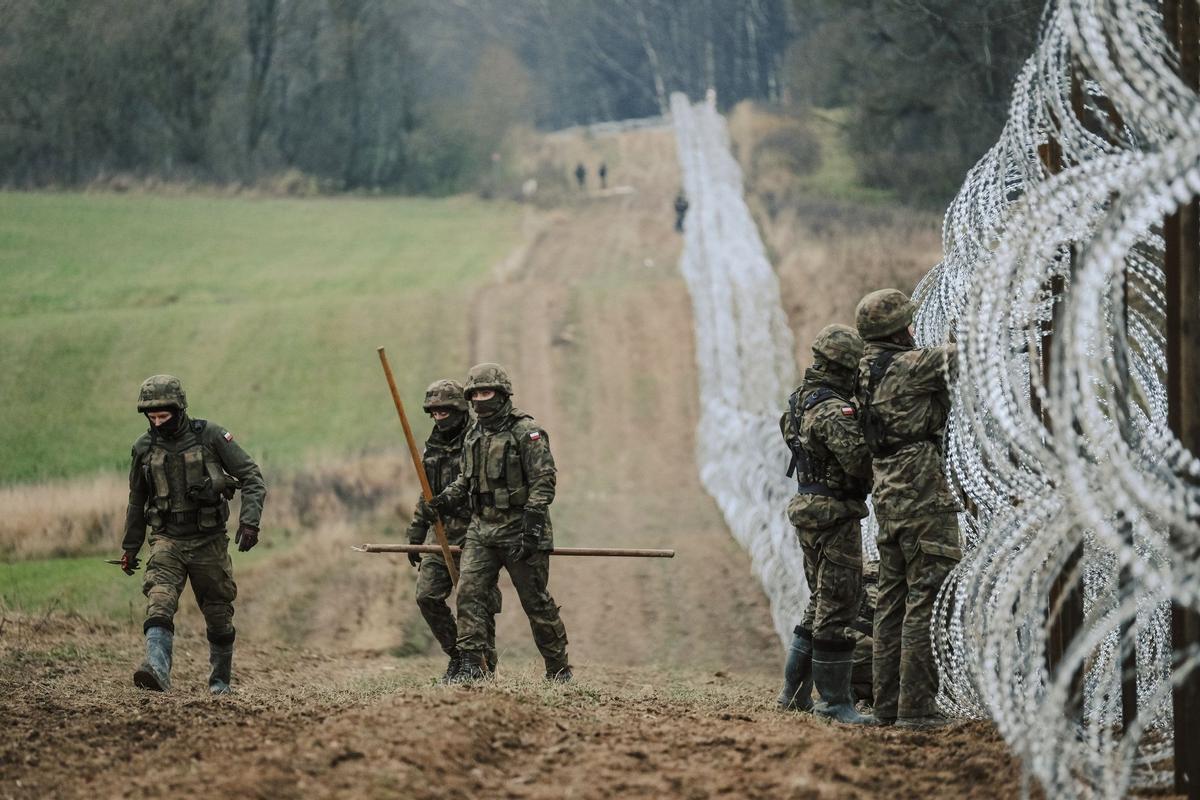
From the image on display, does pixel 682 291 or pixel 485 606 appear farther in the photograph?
pixel 682 291

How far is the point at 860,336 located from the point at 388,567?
29.7 ft

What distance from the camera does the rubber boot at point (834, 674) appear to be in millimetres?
8047

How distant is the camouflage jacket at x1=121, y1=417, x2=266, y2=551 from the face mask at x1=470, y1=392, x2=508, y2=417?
1379mm

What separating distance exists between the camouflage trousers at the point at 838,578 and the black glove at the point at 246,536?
329cm

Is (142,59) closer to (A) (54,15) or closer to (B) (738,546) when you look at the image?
(A) (54,15)

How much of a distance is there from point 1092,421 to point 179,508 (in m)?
6.32

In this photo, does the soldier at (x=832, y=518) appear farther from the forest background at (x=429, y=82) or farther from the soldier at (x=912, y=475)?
the forest background at (x=429, y=82)

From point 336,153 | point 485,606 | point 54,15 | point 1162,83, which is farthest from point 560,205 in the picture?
point 1162,83

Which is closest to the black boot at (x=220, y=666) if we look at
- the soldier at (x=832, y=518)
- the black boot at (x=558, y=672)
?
the black boot at (x=558, y=672)

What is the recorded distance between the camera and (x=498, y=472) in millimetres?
9234

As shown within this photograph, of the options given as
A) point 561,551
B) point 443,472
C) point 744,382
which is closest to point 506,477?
point 561,551

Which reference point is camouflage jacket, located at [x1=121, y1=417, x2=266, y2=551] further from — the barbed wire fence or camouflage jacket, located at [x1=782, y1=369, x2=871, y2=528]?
the barbed wire fence

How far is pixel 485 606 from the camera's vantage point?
9.33 meters

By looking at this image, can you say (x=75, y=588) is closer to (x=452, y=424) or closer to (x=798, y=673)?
(x=452, y=424)
